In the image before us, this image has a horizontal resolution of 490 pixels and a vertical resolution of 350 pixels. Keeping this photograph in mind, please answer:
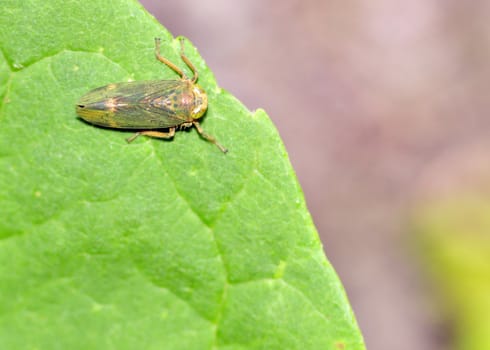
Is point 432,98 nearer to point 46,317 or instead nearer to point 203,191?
point 203,191

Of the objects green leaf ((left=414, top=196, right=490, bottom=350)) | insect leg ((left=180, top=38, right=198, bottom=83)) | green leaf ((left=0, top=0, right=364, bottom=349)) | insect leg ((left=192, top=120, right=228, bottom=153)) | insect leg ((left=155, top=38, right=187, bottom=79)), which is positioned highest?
green leaf ((left=414, top=196, right=490, bottom=350))

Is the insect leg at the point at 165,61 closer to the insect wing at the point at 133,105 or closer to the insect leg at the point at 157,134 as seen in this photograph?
the insect wing at the point at 133,105

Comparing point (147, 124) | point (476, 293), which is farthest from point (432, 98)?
point (147, 124)

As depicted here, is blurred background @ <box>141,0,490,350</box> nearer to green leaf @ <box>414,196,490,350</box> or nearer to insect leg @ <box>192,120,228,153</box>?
green leaf @ <box>414,196,490,350</box>

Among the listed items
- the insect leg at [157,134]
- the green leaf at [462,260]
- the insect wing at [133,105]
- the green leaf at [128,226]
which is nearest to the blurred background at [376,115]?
the green leaf at [462,260]

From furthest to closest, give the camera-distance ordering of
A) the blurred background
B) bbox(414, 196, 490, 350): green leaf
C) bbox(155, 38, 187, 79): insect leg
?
the blurred background → bbox(414, 196, 490, 350): green leaf → bbox(155, 38, 187, 79): insect leg

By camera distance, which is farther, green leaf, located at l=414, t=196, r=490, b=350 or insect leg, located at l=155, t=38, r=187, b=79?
green leaf, located at l=414, t=196, r=490, b=350

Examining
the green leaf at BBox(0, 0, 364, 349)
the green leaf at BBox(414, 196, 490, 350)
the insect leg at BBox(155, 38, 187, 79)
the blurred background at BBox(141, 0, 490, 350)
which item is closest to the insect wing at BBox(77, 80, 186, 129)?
the green leaf at BBox(0, 0, 364, 349)

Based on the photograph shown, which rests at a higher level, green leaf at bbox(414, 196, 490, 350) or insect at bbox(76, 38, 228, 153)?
green leaf at bbox(414, 196, 490, 350)
